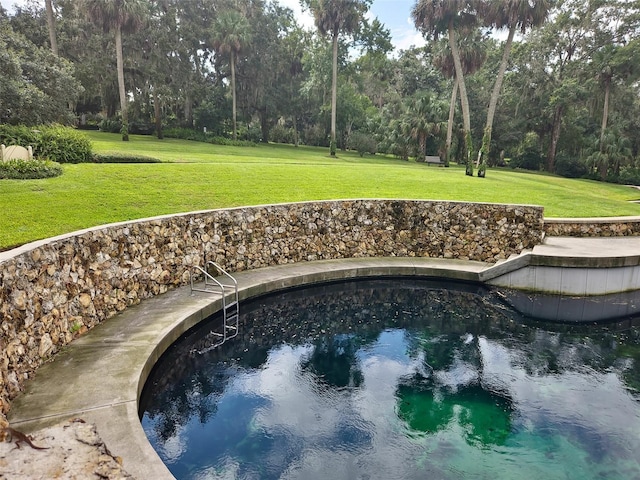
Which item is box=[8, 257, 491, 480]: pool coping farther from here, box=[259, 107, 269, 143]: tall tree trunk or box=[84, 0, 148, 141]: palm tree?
box=[259, 107, 269, 143]: tall tree trunk

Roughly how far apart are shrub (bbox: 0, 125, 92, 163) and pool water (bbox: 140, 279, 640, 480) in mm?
9485

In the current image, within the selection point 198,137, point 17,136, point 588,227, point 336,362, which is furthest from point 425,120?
point 336,362

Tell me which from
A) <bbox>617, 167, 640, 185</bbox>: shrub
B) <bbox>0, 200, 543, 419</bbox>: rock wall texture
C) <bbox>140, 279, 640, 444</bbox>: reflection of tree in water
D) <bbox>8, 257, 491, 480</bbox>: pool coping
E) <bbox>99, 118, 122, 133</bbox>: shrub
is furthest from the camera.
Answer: <bbox>99, 118, 122, 133</bbox>: shrub

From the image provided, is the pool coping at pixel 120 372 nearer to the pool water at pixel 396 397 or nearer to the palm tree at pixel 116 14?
the pool water at pixel 396 397

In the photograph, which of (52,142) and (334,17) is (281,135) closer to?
(334,17)

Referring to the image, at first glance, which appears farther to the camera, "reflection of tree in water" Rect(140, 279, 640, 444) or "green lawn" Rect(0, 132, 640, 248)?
"green lawn" Rect(0, 132, 640, 248)

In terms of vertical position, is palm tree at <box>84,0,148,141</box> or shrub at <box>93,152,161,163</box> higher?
palm tree at <box>84,0,148,141</box>

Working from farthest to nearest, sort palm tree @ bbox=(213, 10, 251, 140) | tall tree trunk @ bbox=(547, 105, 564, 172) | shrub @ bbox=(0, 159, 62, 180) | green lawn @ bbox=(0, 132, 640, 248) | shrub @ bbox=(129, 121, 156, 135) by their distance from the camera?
shrub @ bbox=(129, 121, 156, 135)
tall tree trunk @ bbox=(547, 105, 564, 172)
palm tree @ bbox=(213, 10, 251, 140)
shrub @ bbox=(0, 159, 62, 180)
green lawn @ bbox=(0, 132, 640, 248)

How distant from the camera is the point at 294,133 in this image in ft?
137

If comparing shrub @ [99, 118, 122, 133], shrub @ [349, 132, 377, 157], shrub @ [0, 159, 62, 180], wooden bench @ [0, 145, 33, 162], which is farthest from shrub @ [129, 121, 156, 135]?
shrub @ [0, 159, 62, 180]

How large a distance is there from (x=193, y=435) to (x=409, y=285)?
634 cm

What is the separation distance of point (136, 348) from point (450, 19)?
21.5 metres

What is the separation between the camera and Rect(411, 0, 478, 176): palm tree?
20.8 m

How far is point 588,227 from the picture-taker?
1193cm
